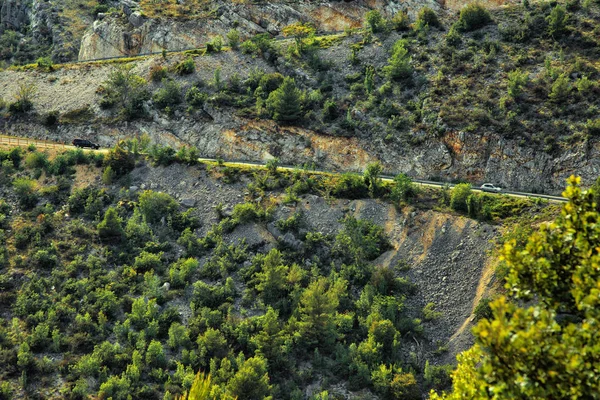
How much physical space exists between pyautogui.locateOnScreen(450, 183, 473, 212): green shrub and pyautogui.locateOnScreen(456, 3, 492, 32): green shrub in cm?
3024

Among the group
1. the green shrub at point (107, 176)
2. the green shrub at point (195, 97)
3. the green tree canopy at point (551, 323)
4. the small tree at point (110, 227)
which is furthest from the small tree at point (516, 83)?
the green tree canopy at point (551, 323)

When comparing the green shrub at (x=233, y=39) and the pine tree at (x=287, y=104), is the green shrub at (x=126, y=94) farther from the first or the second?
the pine tree at (x=287, y=104)

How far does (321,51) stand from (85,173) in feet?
100

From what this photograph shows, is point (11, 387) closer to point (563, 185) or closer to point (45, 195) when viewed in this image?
point (45, 195)

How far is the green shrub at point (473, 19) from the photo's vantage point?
76.1 m

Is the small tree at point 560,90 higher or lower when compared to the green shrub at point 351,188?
higher

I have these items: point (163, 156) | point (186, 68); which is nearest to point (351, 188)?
point (163, 156)

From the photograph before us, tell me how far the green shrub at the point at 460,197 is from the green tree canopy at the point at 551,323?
36.4 m

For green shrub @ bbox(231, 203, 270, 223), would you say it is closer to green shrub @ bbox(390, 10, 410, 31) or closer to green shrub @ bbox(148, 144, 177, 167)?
green shrub @ bbox(148, 144, 177, 167)

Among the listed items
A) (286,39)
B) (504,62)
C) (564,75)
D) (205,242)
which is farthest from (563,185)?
(286,39)

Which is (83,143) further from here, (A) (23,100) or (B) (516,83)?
(B) (516,83)

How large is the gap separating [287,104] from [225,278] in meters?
23.2

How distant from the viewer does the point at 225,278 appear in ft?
162

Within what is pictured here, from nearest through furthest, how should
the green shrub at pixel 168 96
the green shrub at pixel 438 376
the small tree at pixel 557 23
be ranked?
the green shrub at pixel 438 376, the green shrub at pixel 168 96, the small tree at pixel 557 23
